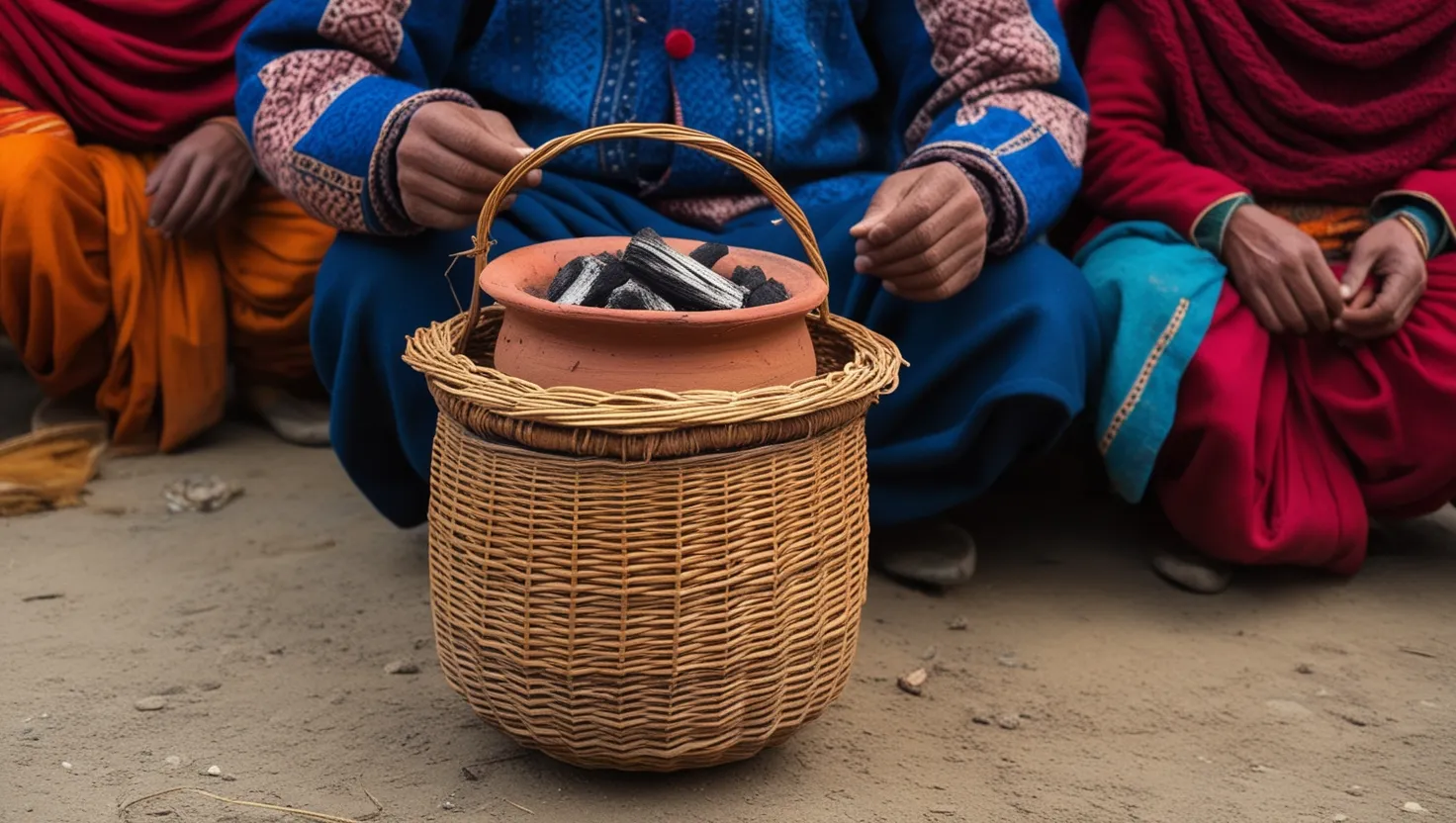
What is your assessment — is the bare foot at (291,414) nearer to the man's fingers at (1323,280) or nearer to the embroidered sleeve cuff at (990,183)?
the embroidered sleeve cuff at (990,183)

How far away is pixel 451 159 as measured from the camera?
2.21m

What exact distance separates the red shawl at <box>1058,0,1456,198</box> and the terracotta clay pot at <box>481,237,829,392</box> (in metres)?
1.45

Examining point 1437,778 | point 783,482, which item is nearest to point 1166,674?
point 1437,778

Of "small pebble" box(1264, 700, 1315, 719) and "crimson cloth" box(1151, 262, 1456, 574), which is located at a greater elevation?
"crimson cloth" box(1151, 262, 1456, 574)

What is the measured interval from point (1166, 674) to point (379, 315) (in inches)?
63.1

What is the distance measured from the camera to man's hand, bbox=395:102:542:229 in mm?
2188

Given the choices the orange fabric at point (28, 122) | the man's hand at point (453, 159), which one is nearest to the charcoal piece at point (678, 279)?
the man's hand at point (453, 159)

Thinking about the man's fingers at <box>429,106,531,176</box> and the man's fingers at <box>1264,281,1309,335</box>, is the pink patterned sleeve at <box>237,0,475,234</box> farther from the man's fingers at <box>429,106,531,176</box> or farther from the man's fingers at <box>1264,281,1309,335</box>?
the man's fingers at <box>1264,281,1309,335</box>

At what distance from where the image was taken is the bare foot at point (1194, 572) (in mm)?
2822

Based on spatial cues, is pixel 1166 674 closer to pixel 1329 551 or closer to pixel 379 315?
pixel 1329 551

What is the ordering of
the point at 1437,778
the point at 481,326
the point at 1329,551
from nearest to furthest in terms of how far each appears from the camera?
the point at 1437,778, the point at 481,326, the point at 1329,551

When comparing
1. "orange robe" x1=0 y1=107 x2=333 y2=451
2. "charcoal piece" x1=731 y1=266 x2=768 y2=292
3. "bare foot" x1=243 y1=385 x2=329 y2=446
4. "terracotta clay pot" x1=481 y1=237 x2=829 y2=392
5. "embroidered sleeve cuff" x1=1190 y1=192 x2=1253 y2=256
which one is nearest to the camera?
"terracotta clay pot" x1=481 y1=237 x2=829 y2=392

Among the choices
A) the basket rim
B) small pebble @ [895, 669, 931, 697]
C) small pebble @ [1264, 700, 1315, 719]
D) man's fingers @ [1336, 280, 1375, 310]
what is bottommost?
small pebble @ [895, 669, 931, 697]

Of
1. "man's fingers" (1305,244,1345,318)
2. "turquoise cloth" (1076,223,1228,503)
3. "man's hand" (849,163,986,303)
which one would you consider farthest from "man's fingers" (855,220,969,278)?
"man's fingers" (1305,244,1345,318)
